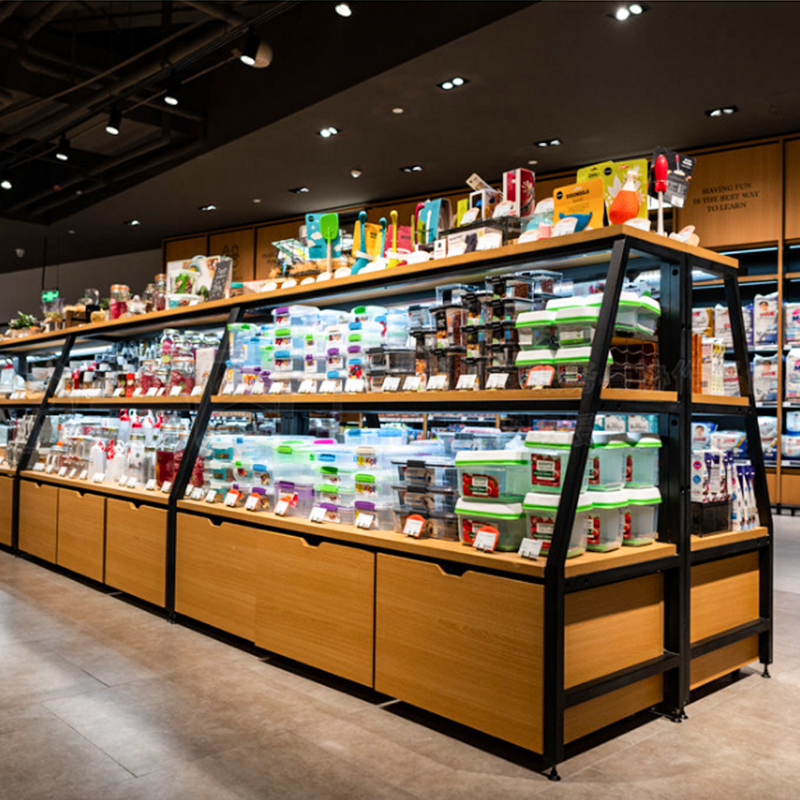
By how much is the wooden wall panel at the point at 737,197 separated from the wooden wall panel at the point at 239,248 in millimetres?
5593

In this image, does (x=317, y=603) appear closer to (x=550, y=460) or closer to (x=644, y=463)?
(x=550, y=460)

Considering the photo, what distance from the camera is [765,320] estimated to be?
6316 mm

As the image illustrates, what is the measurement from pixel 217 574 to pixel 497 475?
5.02 feet

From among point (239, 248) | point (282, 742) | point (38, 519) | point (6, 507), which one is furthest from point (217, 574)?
point (239, 248)

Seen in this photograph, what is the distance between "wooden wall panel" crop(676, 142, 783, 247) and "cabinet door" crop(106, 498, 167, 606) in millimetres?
5142

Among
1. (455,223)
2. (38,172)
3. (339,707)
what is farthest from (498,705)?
(38,172)

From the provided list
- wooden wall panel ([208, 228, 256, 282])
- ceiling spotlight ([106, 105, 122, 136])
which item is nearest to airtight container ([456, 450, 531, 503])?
ceiling spotlight ([106, 105, 122, 136])

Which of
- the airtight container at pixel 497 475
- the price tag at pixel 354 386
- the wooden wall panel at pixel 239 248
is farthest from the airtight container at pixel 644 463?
the wooden wall panel at pixel 239 248

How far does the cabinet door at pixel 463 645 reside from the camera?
2064 millimetres

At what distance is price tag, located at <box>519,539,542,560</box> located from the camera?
2.13 m

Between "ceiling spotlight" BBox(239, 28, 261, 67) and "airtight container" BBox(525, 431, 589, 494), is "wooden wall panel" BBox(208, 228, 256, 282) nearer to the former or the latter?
"ceiling spotlight" BBox(239, 28, 261, 67)

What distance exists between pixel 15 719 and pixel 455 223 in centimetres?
233

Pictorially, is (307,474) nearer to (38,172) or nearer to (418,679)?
(418,679)

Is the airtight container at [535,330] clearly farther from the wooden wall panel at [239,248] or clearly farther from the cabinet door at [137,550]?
the wooden wall panel at [239,248]
